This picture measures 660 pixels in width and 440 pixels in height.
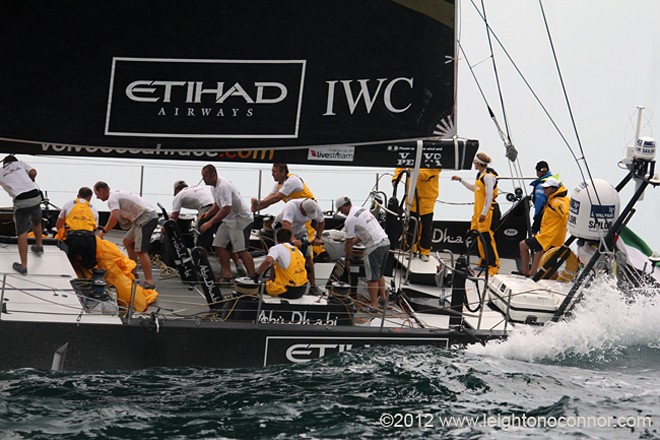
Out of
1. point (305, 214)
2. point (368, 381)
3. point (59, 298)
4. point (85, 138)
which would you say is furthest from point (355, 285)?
point (85, 138)

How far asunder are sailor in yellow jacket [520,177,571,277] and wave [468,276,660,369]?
140cm

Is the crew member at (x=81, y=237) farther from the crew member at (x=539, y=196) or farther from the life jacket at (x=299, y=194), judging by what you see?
the crew member at (x=539, y=196)

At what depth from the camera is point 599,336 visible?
7.82 m

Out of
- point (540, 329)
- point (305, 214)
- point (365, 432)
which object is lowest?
point (365, 432)

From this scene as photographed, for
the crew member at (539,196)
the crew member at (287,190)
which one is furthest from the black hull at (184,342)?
the crew member at (539,196)

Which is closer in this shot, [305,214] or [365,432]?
[365,432]

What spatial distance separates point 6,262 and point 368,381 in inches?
127

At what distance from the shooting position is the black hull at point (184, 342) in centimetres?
684

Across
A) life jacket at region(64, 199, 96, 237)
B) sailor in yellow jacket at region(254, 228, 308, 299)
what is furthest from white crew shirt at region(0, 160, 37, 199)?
sailor in yellow jacket at region(254, 228, 308, 299)

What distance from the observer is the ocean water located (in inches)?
235

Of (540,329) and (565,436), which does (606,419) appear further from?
(540,329)

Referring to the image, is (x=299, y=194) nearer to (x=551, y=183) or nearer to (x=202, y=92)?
(x=551, y=183)

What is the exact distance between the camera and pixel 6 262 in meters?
7.96

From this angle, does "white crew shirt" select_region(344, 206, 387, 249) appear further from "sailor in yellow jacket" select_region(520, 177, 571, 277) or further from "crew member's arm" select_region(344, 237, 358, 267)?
"sailor in yellow jacket" select_region(520, 177, 571, 277)
